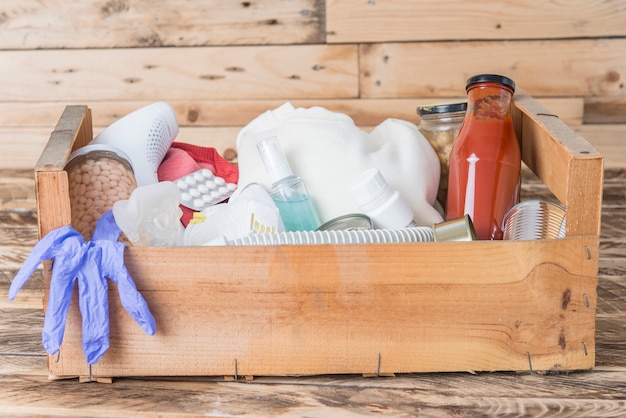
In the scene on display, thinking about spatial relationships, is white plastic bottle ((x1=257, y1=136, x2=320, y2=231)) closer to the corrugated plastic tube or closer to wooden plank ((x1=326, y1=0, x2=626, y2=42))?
the corrugated plastic tube

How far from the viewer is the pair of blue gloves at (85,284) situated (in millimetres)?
739

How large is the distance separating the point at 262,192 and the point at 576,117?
4.41 feet

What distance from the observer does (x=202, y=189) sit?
1054mm

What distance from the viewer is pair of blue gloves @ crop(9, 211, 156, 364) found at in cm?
74

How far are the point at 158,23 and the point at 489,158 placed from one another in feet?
4.36

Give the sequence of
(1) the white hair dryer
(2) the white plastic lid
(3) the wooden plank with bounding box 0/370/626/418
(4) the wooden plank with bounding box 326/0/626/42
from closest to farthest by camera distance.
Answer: (3) the wooden plank with bounding box 0/370/626/418 → (2) the white plastic lid → (1) the white hair dryer → (4) the wooden plank with bounding box 326/0/626/42

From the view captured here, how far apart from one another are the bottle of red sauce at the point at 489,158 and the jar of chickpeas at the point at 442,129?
112 mm

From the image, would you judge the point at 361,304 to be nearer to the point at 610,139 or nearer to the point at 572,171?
the point at 572,171

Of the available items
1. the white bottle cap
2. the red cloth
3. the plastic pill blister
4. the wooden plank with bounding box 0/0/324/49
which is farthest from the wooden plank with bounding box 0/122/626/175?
the white bottle cap

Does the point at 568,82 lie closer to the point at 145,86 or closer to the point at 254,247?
the point at 145,86

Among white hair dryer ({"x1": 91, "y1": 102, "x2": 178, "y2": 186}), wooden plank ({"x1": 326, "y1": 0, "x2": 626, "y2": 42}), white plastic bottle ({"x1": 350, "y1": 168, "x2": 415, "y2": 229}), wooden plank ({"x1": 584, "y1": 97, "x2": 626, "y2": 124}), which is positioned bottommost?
white plastic bottle ({"x1": 350, "y1": 168, "x2": 415, "y2": 229})

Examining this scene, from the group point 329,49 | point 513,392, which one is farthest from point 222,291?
point 329,49

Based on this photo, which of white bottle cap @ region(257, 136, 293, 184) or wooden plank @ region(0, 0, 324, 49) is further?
wooden plank @ region(0, 0, 324, 49)

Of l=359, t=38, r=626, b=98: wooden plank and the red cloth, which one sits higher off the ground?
l=359, t=38, r=626, b=98: wooden plank
